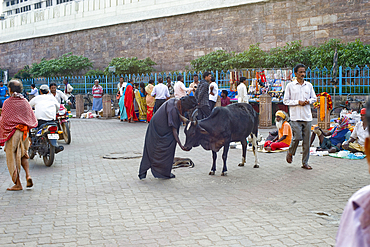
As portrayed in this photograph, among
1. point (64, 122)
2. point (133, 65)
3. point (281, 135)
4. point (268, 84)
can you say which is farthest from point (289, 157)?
point (133, 65)

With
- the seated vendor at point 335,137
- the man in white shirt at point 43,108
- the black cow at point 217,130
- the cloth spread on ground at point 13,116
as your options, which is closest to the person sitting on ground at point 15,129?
the cloth spread on ground at point 13,116

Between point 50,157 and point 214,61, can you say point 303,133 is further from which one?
point 214,61

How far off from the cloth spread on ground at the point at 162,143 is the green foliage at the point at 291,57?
11274 mm

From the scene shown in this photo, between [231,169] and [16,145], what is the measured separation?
3621mm

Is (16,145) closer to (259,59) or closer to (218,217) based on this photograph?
(218,217)

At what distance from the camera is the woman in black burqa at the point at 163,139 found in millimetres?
6480

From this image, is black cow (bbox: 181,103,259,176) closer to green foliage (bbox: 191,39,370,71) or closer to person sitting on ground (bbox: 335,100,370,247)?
person sitting on ground (bbox: 335,100,370,247)

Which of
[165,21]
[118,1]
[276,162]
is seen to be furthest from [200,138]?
[118,1]

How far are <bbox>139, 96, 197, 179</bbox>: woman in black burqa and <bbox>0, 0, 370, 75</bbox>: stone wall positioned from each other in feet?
44.9

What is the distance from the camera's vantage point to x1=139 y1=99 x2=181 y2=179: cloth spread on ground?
6.48m

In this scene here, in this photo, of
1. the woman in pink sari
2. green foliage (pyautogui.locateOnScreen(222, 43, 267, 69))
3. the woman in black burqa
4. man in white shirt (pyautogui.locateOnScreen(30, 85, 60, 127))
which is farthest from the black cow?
green foliage (pyautogui.locateOnScreen(222, 43, 267, 69))

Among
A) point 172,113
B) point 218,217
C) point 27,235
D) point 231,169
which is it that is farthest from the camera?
point 231,169

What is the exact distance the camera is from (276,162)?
314 inches

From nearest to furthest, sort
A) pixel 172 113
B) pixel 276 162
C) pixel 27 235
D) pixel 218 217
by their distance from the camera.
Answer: pixel 27 235 < pixel 218 217 < pixel 172 113 < pixel 276 162
